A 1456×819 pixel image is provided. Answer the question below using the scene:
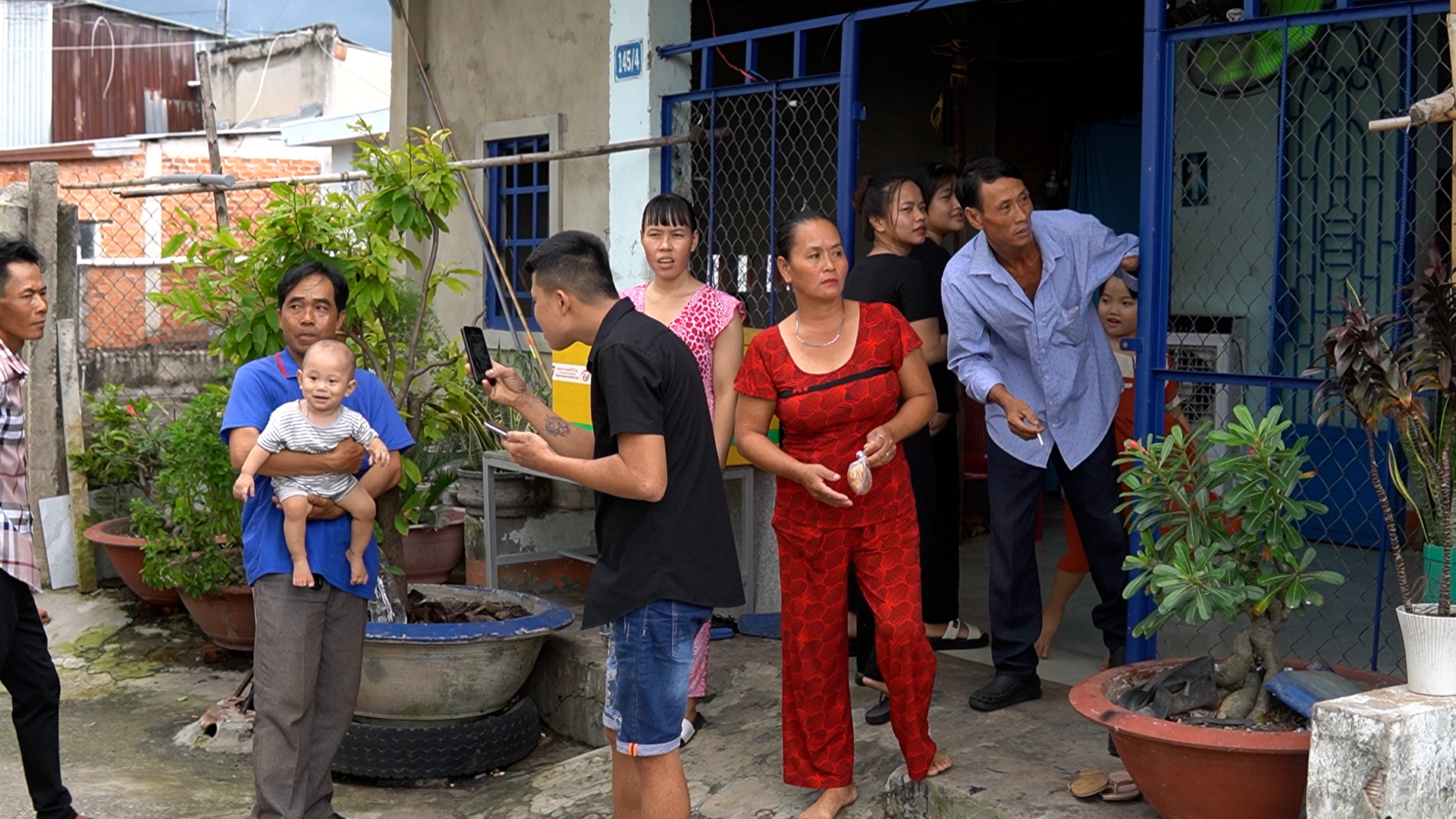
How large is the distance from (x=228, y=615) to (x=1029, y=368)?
13.1 feet

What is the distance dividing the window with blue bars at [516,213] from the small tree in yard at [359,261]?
2207 millimetres

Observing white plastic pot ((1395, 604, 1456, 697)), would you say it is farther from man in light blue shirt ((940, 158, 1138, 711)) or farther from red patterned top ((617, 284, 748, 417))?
red patterned top ((617, 284, 748, 417))

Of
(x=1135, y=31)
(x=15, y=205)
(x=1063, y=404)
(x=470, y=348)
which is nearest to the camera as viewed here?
(x=470, y=348)

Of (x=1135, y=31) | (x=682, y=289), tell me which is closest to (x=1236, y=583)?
(x=682, y=289)

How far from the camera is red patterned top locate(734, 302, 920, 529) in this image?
418 cm

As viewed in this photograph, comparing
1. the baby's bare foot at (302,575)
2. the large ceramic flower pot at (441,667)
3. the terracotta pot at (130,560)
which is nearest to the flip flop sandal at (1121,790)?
the large ceramic flower pot at (441,667)

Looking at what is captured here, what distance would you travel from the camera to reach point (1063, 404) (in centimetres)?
469

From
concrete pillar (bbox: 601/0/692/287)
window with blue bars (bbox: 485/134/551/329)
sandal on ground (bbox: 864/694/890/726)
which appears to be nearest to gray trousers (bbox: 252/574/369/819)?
sandal on ground (bbox: 864/694/890/726)

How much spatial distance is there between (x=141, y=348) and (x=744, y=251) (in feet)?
19.3

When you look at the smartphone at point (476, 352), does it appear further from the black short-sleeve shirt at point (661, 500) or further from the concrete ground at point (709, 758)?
the concrete ground at point (709, 758)

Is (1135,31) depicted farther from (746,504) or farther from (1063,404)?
(1063,404)

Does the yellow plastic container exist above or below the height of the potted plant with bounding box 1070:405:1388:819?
above

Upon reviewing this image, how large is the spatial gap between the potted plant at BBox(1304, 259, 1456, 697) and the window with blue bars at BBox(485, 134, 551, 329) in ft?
16.6

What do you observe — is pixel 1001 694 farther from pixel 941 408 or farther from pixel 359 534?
pixel 359 534
